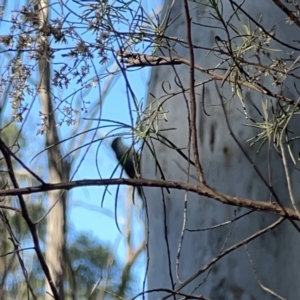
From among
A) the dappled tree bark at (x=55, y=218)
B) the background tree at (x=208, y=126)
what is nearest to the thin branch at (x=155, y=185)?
the background tree at (x=208, y=126)

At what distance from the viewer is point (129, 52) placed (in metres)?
0.59

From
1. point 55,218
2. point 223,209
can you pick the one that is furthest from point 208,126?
point 55,218

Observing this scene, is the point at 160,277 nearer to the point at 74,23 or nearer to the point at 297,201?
the point at 297,201

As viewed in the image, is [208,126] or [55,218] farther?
[55,218]

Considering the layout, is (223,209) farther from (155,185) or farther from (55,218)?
(55,218)

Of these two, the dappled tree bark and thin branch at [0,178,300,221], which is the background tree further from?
the dappled tree bark

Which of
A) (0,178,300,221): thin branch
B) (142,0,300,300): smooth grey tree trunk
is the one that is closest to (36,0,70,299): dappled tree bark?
(142,0,300,300): smooth grey tree trunk

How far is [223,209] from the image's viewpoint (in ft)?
2.02

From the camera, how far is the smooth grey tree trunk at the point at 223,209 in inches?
23.3

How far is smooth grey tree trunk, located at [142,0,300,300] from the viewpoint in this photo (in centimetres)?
59

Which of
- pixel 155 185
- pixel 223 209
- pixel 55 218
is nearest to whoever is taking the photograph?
pixel 155 185

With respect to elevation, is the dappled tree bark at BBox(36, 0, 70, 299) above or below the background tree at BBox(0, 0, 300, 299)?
above

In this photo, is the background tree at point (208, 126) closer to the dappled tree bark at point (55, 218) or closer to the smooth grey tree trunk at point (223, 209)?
the smooth grey tree trunk at point (223, 209)

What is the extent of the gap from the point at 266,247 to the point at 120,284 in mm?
3467
